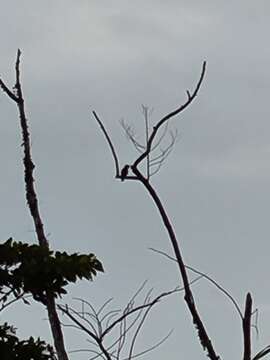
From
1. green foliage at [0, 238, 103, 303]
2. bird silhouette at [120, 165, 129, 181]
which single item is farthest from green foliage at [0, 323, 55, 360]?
bird silhouette at [120, 165, 129, 181]

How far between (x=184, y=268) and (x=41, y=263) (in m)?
2.85

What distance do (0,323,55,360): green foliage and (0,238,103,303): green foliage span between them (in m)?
0.25

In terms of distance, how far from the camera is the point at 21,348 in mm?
4746

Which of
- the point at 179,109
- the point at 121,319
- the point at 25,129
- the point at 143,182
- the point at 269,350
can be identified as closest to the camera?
the point at 269,350

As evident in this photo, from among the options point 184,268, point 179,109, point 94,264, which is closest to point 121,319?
point 94,264

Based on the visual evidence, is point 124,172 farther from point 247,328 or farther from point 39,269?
point 39,269

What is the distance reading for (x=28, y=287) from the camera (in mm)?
4863

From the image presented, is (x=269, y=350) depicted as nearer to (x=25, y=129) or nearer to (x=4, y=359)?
(x=4, y=359)

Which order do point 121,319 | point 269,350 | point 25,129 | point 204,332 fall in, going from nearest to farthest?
point 269,350, point 204,332, point 121,319, point 25,129

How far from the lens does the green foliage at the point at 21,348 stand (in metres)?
4.71

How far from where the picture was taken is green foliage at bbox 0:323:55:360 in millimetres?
4707

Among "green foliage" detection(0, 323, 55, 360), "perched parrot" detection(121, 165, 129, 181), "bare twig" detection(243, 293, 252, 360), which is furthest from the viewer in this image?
"green foliage" detection(0, 323, 55, 360)

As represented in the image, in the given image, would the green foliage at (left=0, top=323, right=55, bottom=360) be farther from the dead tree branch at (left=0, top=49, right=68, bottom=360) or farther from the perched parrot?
the perched parrot

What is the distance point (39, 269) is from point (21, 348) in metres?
0.47
